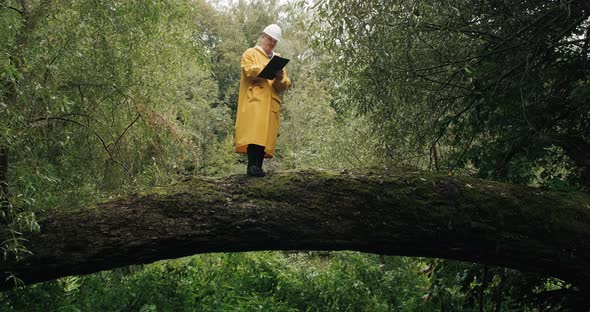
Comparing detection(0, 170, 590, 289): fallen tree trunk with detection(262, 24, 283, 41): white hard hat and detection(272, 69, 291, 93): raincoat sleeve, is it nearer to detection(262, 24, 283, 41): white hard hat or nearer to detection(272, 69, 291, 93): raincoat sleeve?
detection(272, 69, 291, 93): raincoat sleeve

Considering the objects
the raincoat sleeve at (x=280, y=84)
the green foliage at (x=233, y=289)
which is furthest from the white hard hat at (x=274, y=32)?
the green foliage at (x=233, y=289)

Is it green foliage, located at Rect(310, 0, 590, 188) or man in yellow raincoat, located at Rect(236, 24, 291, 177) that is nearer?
man in yellow raincoat, located at Rect(236, 24, 291, 177)

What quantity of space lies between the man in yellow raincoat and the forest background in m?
1.17

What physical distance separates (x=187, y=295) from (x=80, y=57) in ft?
10.7

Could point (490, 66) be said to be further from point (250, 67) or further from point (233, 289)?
point (233, 289)

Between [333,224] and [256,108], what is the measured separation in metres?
1.34

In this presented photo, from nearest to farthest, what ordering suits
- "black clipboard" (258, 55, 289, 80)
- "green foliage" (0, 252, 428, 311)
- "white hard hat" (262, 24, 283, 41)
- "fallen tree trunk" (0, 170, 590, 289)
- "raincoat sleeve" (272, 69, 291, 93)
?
"fallen tree trunk" (0, 170, 590, 289), "black clipboard" (258, 55, 289, 80), "raincoat sleeve" (272, 69, 291, 93), "white hard hat" (262, 24, 283, 41), "green foliage" (0, 252, 428, 311)

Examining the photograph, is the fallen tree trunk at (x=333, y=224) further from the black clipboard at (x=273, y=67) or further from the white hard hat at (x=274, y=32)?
the white hard hat at (x=274, y=32)

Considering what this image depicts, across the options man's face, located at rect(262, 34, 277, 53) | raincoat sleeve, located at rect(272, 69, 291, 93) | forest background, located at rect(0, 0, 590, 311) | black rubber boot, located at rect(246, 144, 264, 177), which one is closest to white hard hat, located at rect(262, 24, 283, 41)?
man's face, located at rect(262, 34, 277, 53)

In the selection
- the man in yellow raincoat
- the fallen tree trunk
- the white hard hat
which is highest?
the white hard hat

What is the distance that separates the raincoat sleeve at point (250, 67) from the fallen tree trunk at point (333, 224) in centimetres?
109

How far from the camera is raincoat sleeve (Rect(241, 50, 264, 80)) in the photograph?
5.13 meters

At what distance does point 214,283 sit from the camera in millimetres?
6770

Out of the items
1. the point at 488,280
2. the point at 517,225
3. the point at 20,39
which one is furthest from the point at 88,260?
the point at 488,280
